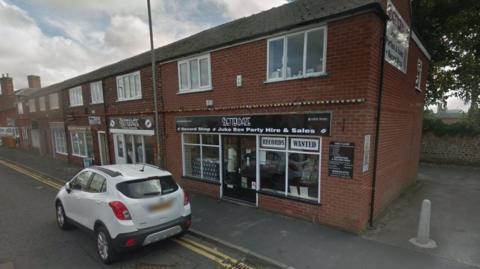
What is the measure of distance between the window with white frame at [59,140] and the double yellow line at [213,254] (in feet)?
53.2

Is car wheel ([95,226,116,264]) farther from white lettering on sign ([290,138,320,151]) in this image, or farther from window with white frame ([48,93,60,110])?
window with white frame ([48,93,60,110])

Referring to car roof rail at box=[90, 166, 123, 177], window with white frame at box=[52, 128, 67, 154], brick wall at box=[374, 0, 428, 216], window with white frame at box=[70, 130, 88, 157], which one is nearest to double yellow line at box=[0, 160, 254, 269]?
car roof rail at box=[90, 166, 123, 177]

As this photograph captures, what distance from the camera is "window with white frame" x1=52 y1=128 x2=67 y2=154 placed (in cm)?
1686

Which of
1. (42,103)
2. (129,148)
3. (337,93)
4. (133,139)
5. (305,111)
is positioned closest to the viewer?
(337,93)

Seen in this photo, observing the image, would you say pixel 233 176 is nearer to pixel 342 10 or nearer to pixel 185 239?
pixel 185 239

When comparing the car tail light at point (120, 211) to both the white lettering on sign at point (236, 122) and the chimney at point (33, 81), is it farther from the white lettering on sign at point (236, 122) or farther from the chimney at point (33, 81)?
the chimney at point (33, 81)

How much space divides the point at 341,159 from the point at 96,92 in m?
13.1

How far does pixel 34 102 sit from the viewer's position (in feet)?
65.7

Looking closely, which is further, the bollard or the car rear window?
the bollard

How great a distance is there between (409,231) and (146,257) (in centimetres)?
579

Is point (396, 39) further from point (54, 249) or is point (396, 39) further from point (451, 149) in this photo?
point (451, 149)

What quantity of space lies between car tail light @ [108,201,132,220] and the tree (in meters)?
15.4

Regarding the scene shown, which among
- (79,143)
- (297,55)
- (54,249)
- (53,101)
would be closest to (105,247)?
(54,249)

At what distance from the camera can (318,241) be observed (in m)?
4.91
